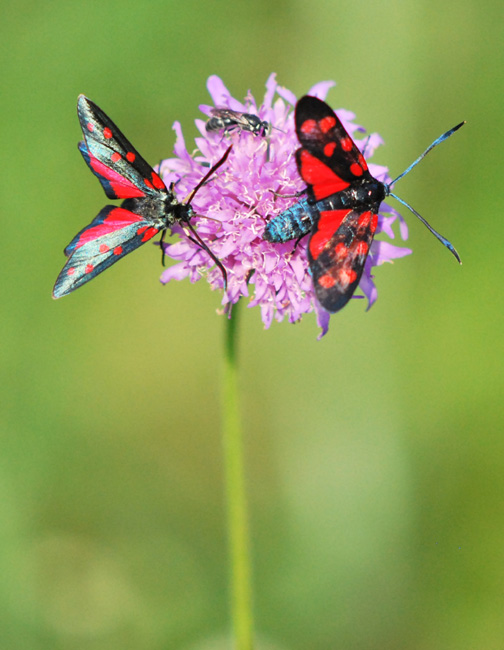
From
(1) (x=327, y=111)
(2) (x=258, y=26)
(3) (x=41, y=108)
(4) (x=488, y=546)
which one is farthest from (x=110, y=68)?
(4) (x=488, y=546)

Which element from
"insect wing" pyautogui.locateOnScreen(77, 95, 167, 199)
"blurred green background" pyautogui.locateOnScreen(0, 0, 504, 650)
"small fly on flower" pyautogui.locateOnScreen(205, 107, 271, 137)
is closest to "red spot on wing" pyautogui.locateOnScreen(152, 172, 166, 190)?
"insect wing" pyautogui.locateOnScreen(77, 95, 167, 199)

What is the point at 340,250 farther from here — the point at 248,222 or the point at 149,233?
the point at 149,233

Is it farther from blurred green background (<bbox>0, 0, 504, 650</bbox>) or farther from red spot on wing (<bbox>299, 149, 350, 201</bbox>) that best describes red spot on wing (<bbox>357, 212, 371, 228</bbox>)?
blurred green background (<bbox>0, 0, 504, 650</bbox>)

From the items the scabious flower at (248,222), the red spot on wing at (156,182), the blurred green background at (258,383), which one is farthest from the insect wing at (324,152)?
the blurred green background at (258,383)

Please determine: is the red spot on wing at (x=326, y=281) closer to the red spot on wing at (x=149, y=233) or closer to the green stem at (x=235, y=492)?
the green stem at (x=235, y=492)

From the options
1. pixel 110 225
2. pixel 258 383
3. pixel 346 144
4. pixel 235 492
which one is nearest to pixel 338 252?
pixel 346 144
